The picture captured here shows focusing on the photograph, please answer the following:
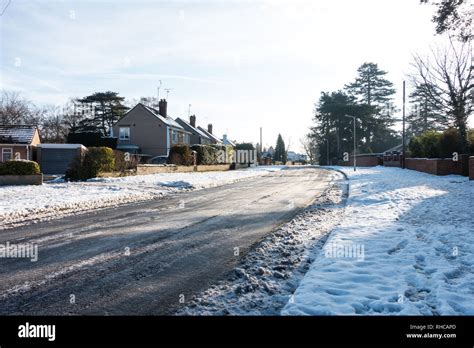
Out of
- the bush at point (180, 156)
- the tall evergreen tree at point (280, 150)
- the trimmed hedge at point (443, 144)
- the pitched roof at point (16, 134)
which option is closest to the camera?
the trimmed hedge at point (443, 144)

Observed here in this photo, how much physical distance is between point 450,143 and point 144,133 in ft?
118

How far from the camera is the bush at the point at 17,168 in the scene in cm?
1898

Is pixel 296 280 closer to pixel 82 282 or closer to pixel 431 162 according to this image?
pixel 82 282

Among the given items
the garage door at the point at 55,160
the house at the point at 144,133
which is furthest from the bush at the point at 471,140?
the house at the point at 144,133

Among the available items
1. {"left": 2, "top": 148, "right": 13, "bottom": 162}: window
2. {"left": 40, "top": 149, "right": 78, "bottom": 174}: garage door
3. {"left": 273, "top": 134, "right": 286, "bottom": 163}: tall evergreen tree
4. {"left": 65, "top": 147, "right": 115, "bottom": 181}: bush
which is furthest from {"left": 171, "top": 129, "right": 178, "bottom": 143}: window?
{"left": 273, "top": 134, "right": 286, "bottom": 163}: tall evergreen tree

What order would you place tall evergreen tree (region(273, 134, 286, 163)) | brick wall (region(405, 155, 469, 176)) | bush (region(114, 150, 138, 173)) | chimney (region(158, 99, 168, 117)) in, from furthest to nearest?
tall evergreen tree (region(273, 134, 286, 163)) < chimney (region(158, 99, 168, 117)) < bush (region(114, 150, 138, 173)) < brick wall (region(405, 155, 469, 176))

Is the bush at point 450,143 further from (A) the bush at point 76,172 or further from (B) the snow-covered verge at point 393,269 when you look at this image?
(A) the bush at point 76,172

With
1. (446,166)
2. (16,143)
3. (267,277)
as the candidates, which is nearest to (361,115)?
(446,166)

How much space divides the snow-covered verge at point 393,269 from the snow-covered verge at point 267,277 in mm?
210

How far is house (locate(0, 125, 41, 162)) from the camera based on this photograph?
3462 cm

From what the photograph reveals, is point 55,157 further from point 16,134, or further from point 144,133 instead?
point 144,133

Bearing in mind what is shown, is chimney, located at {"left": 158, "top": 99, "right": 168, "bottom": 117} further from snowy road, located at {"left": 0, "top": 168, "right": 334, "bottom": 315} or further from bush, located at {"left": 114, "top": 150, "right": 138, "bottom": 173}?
snowy road, located at {"left": 0, "top": 168, "right": 334, "bottom": 315}

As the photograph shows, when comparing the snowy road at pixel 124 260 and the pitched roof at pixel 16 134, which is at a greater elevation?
the pitched roof at pixel 16 134

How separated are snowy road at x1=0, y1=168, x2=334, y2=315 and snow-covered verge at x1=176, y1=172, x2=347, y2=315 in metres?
0.25
